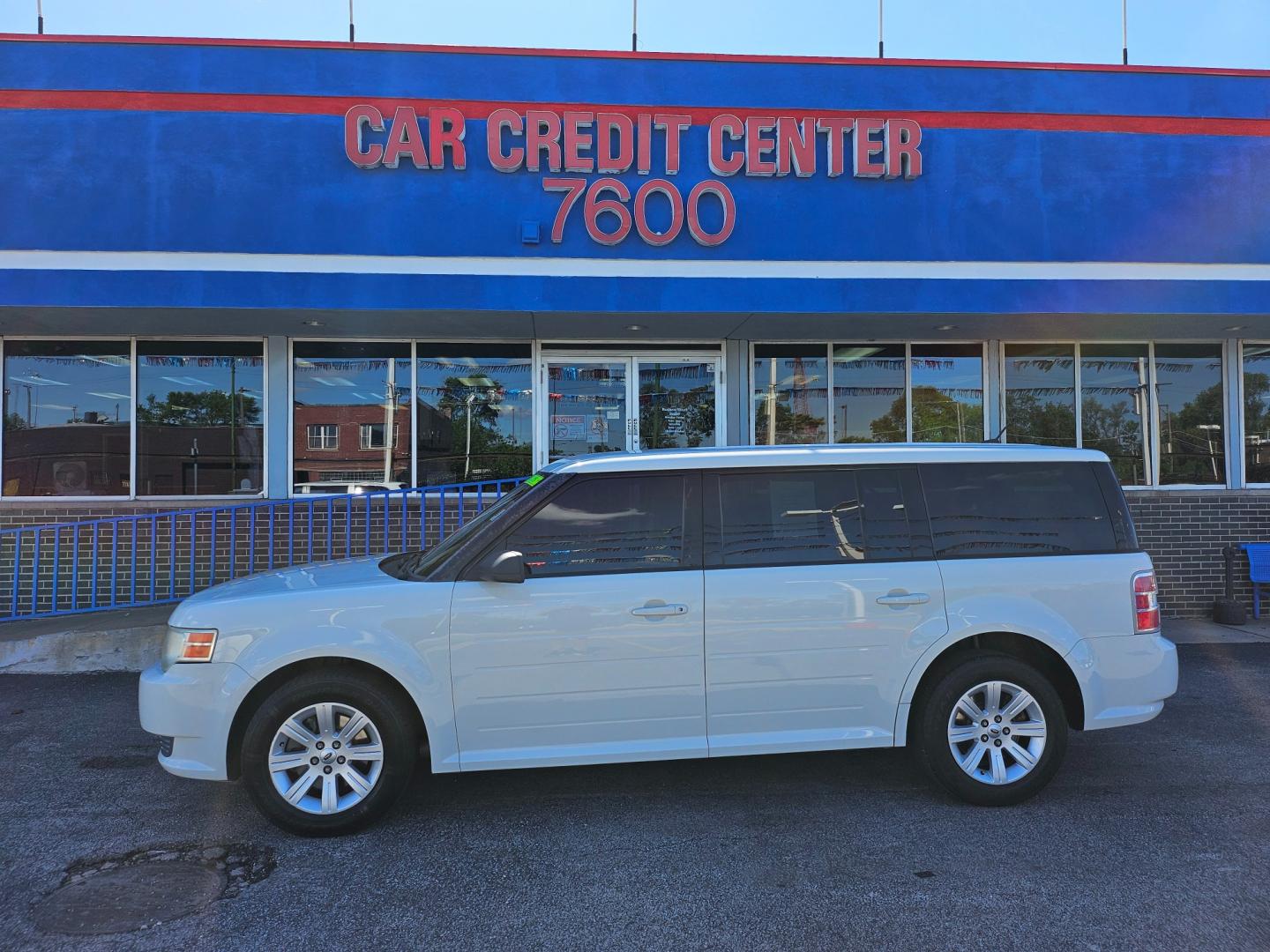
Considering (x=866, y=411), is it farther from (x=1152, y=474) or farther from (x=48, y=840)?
(x=48, y=840)

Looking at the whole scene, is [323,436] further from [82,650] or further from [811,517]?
[811,517]

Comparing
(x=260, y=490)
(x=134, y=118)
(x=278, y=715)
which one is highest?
(x=134, y=118)

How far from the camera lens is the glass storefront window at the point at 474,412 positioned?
9.76m

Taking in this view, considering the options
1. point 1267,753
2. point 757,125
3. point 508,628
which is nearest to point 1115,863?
point 1267,753

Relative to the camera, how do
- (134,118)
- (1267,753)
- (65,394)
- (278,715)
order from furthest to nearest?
1. (65,394)
2. (134,118)
3. (1267,753)
4. (278,715)

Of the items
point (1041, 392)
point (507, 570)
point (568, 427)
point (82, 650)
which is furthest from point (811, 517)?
point (1041, 392)

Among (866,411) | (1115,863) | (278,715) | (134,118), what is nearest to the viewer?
(1115,863)

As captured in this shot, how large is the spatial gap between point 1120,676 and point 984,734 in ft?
2.68

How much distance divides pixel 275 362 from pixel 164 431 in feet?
4.93

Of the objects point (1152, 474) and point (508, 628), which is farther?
point (1152, 474)

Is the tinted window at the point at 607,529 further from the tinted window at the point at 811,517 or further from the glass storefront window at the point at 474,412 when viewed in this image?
the glass storefront window at the point at 474,412

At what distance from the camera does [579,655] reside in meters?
4.04

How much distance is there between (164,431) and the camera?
31.1 ft

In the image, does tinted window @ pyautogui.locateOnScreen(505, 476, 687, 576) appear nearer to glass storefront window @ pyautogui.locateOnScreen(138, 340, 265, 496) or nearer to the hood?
the hood
